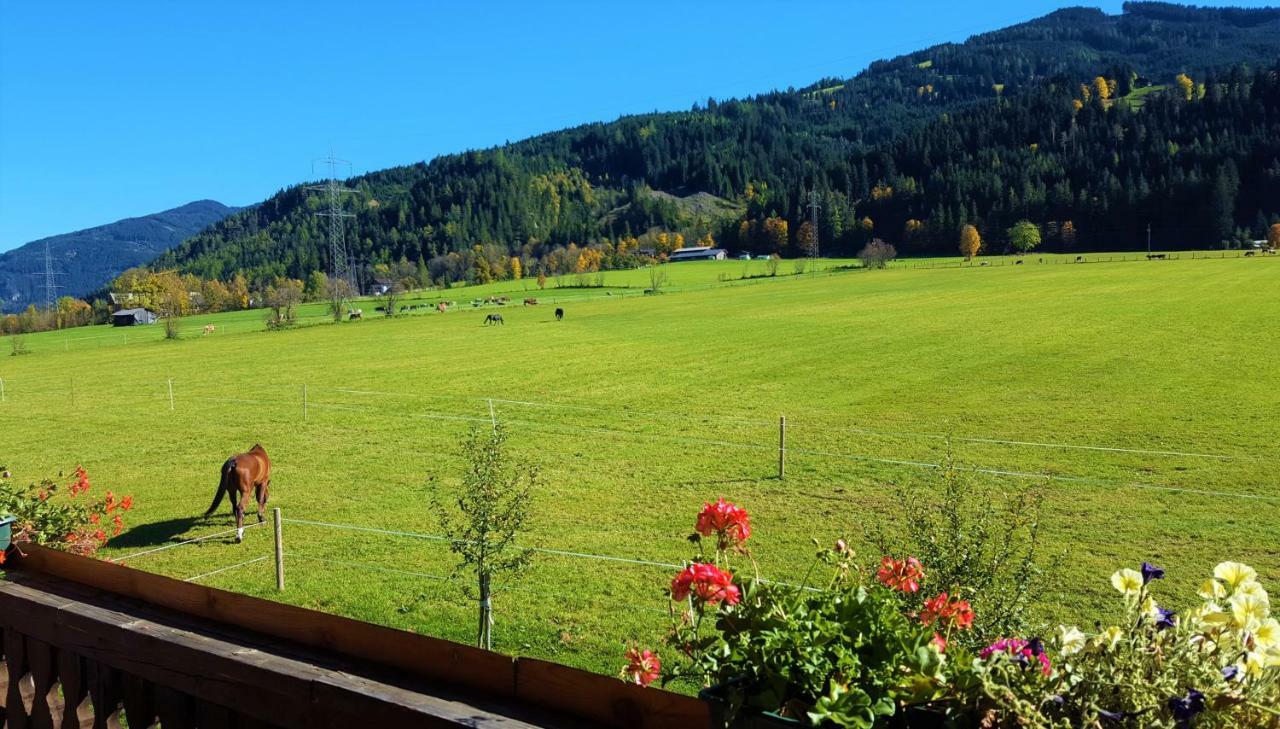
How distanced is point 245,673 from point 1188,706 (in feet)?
9.63

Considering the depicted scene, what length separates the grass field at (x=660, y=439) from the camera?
12633 millimetres

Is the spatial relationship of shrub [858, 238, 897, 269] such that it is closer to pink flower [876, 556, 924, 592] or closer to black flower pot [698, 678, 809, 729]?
pink flower [876, 556, 924, 592]

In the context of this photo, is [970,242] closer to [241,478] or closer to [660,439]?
[660,439]

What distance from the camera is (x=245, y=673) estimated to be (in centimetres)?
308

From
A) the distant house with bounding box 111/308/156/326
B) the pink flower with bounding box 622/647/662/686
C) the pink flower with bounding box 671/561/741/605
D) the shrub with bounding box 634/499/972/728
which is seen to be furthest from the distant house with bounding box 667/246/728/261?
the shrub with bounding box 634/499/972/728

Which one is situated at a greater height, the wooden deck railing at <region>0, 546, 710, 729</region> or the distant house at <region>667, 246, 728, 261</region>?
the distant house at <region>667, 246, 728, 261</region>

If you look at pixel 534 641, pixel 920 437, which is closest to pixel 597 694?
pixel 534 641

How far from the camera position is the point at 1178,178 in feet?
523

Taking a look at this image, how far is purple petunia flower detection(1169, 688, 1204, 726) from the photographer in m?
2.19

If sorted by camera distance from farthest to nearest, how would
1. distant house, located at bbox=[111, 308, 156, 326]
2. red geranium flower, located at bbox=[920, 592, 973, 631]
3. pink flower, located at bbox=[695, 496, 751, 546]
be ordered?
distant house, located at bbox=[111, 308, 156, 326] < pink flower, located at bbox=[695, 496, 751, 546] < red geranium flower, located at bbox=[920, 592, 973, 631]

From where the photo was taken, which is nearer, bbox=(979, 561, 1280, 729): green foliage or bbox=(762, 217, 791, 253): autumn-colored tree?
bbox=(979, 561, 1280, 729): green foliage

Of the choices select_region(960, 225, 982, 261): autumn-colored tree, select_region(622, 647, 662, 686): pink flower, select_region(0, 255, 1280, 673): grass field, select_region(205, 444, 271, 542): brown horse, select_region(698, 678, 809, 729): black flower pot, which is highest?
select_region(960, 225, 982, 261): autumn-colored tree

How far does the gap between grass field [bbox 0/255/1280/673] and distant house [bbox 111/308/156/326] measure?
59046 mm

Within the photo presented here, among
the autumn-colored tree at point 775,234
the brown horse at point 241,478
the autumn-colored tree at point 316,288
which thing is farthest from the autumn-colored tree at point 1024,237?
the brown horse at point 241,478
